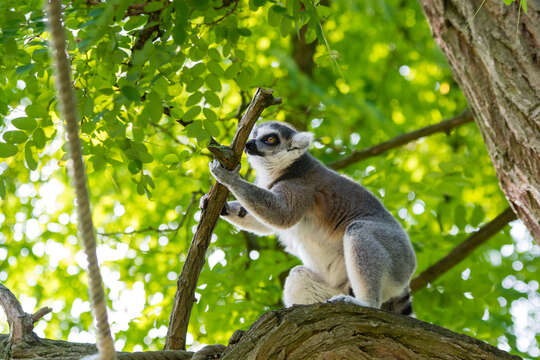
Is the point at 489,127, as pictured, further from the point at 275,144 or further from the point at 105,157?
the point at 105,157

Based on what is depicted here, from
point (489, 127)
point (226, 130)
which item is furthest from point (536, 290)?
point (226, 130)

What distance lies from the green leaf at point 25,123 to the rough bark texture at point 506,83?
3.20m

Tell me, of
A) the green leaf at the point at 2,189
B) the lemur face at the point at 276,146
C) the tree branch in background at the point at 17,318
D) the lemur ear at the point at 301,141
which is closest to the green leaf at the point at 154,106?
the green leaf at the point at 2,189

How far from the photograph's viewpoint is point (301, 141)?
18.1ft

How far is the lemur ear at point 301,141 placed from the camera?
5.52 metres

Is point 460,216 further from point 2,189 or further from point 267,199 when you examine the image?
point 2,189

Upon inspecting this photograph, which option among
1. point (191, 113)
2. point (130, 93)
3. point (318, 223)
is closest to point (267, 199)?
point (318, 223)

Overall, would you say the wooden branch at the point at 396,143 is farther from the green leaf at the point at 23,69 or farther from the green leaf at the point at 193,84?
the green leaf at the point at 23,69

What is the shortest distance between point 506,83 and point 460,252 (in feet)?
8.25

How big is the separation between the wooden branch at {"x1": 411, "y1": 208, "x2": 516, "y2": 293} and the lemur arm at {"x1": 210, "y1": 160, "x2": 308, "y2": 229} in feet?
6.37

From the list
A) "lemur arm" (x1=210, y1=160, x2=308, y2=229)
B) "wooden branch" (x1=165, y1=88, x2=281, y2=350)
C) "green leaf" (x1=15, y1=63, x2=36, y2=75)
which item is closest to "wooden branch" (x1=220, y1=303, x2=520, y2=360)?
"wooden branch" (x1=165, y1=88, x2=281, y2=350)

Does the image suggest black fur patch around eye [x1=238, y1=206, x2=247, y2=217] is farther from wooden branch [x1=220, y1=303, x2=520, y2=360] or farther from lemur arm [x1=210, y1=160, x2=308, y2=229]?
wooden branch [x1=220, y1=303, x2=520, y2=360]

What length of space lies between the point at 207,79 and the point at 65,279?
4646 mm

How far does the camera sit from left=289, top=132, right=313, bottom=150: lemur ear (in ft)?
18.1
